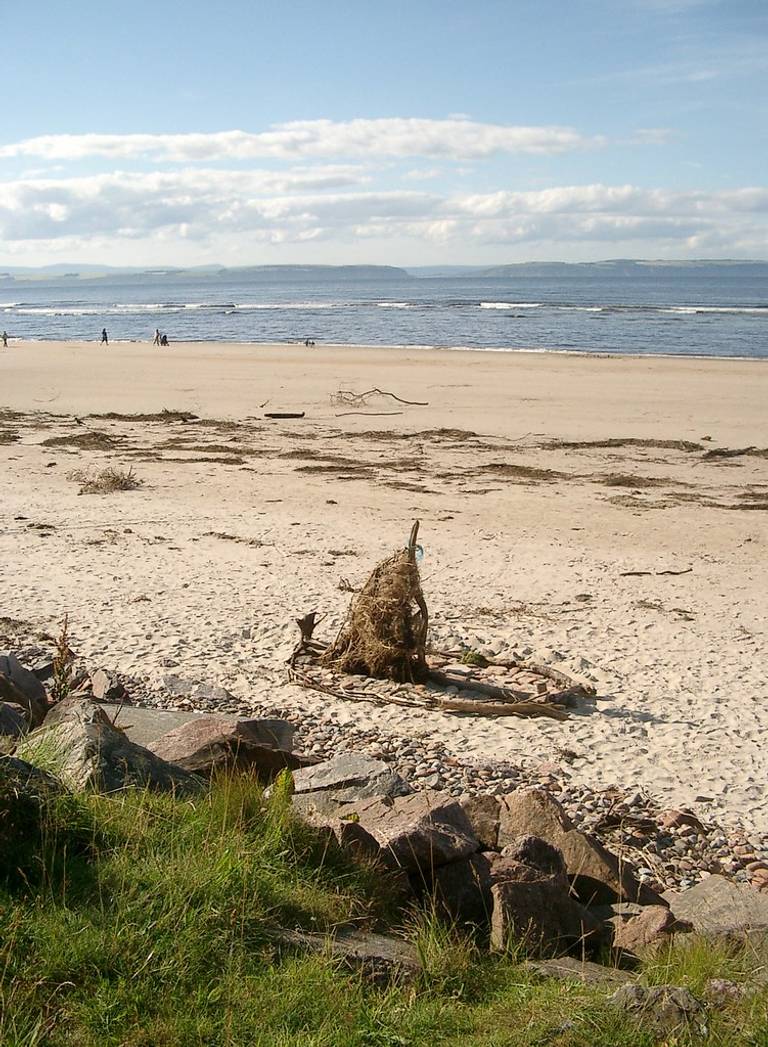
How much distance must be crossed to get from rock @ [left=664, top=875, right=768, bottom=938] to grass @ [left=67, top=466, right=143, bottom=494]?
36.3 feet

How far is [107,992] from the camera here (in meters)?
2.96

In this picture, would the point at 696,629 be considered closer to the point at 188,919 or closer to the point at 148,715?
the point at 148,715

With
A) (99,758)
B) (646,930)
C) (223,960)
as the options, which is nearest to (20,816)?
(99,758)

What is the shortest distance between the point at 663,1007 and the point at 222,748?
2.69 meters

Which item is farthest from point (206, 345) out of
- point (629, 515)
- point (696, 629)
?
point (696, 629)

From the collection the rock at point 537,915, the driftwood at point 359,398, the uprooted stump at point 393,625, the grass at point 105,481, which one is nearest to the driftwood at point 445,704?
the uprooted stump at point 393,625

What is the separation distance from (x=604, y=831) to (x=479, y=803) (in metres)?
0.86

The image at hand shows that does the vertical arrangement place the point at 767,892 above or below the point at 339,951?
below

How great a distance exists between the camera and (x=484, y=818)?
4.83 m

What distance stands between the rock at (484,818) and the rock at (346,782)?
33 cm

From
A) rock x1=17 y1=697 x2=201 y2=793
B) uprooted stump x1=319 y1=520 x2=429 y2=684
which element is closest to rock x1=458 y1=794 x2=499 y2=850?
rock x1=17 y1=697 x2=201 y2=793

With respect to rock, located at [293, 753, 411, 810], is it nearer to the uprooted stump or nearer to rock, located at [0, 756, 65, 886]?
rock, located at [0, 756, 65, 886]

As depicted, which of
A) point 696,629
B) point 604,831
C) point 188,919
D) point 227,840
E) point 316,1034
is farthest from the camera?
point 696,629

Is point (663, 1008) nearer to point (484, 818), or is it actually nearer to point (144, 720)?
point (484, 818)
